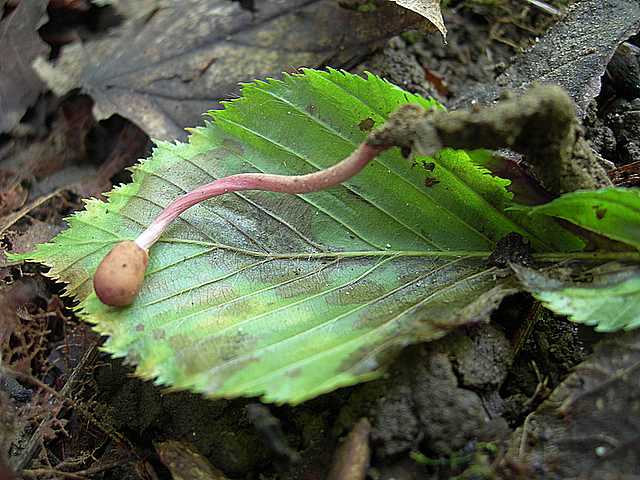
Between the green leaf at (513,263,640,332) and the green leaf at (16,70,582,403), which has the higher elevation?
the green leaf at (16,70,582,403)

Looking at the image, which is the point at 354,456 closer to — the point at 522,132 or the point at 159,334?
the point at 159,334

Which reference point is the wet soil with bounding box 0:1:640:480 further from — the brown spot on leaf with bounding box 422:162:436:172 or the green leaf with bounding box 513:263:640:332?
the brown spot on leaf with bounding box 422:162:436:172

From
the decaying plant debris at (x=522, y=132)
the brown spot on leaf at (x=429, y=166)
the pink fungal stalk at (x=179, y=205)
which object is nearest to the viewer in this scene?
the decaying plant debris at (x=522, y=132)

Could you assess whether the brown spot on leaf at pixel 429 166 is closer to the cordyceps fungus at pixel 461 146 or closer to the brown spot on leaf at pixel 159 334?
the cordyceps fungus at pixel 461 146

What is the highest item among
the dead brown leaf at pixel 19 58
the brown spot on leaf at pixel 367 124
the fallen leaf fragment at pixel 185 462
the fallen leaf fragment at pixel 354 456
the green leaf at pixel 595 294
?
the dead brown leaf at pixel 19 58

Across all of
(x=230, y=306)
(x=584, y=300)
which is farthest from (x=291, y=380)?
(x=584, y=300)

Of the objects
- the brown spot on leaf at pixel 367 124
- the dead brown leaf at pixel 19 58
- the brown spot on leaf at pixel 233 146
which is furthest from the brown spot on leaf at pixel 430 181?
the dead brown leaf at pixel 19 58

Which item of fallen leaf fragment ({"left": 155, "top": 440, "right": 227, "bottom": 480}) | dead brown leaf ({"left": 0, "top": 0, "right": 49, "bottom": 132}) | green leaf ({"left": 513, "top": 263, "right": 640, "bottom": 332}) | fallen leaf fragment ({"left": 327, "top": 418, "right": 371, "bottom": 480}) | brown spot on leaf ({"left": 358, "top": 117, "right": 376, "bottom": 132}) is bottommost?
fallen leaf fragment ({"left": 155, "top": 440, "right": 227, "bottom": 480})

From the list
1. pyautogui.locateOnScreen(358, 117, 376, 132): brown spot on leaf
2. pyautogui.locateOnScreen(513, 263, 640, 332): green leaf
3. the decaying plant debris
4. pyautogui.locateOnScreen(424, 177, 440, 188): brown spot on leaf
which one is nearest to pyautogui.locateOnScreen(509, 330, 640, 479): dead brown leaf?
pyautogui.locateOnScreen(513, 263, 640, 332): green leaf
